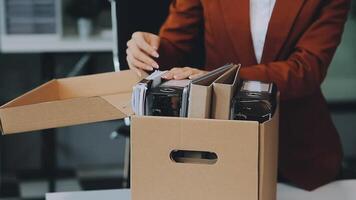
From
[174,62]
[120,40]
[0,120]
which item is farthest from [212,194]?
[120,40]

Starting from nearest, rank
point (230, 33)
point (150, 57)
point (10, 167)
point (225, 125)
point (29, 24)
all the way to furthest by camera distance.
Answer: point (225, 125) → point (150, 57) → point (230, 33) → point (29, 24) → point (10, 167)

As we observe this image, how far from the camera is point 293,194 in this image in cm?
160

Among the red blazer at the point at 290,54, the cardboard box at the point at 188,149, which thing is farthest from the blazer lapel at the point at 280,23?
the cardboard box at the point at 188,149

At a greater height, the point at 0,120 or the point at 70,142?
the point at 0,120

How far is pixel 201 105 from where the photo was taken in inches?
46.0

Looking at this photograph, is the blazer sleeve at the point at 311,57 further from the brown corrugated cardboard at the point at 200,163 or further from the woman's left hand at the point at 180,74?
the brown corrugated cardboard at the point at 200,163

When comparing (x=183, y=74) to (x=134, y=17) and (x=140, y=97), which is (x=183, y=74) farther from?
(x=134, y=17)

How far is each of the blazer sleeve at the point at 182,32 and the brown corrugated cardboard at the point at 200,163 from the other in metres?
0.59

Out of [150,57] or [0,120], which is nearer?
[0,120]

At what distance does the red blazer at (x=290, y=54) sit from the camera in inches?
62.9

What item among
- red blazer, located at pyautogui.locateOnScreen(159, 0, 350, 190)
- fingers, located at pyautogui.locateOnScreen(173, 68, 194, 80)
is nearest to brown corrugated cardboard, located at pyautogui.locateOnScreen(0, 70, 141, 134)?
fingers, located at pyautogui.locateOnScreen(173, 68, 194, 80)

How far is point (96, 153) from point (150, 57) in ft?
7.27

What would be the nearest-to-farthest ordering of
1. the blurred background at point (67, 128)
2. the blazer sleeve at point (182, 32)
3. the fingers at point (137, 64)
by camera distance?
the fingers at point (137, 64), the blazer sleeve at point (182, 32), the blurred background at point (67, 128)

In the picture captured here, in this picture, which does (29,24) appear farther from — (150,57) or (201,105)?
(201,105)
